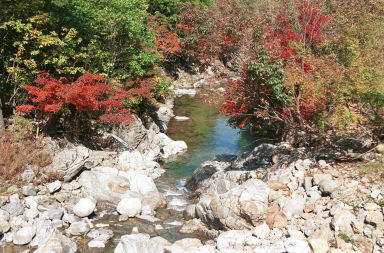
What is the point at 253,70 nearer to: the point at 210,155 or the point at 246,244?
the point at 246,244

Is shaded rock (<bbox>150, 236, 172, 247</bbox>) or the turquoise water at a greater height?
shaded rock (<bbox>150, 236, 172, 247</bbox>)

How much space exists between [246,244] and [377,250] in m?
3.84

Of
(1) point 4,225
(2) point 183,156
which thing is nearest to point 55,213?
(1) point 4,225

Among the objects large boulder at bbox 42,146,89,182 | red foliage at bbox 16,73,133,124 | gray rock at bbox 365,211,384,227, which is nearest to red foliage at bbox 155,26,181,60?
red foliage at bbox 16,73,133,124

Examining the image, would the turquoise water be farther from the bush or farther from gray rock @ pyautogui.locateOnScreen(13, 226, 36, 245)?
gray rock @ pyautogui.locateOnScreen(13, 226, 36, 245)

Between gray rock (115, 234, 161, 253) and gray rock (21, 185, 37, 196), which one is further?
gray rock (21, 185, 37, 196)

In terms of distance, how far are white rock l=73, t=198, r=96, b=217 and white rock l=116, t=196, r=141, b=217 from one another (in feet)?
3.98

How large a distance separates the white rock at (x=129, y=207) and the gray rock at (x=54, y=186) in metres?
2.95

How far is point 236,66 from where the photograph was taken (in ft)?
65.2

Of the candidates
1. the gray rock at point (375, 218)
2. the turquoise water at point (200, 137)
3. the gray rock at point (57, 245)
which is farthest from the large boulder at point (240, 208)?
the turquoise water at point (200, 137)

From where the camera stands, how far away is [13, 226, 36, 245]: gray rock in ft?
38.4

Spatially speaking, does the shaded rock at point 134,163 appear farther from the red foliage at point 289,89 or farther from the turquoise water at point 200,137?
the red foliage at point 289,89

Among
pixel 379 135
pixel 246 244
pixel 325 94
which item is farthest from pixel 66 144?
pixel 379 135

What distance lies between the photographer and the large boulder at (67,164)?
1561 centimetres
